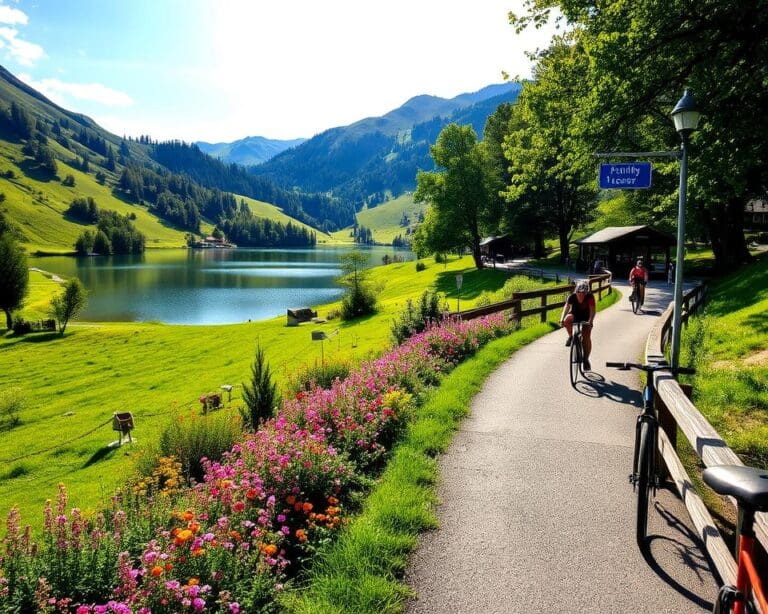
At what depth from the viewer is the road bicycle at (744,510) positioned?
261cm

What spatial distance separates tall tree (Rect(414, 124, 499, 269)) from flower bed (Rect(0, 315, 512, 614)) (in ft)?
166

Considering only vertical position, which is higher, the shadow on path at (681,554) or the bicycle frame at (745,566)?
the bicycle frame at (745,566)

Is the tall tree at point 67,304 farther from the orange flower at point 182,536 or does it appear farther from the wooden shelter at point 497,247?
the orange flower at point 182,536

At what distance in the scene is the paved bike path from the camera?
14.4 ft

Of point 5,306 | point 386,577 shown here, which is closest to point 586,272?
point 386,577

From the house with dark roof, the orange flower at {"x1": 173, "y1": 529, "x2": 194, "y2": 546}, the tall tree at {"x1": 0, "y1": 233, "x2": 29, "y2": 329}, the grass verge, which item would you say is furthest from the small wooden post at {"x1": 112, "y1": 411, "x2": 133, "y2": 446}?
the house with dark roof

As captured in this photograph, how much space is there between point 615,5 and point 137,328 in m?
49.9

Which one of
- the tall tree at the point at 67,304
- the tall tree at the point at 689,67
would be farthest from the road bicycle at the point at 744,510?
the tall tree at the point at 67,304

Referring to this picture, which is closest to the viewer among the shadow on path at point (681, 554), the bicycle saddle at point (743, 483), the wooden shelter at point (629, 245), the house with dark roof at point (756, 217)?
the bicycle saddle at point (743, 483)

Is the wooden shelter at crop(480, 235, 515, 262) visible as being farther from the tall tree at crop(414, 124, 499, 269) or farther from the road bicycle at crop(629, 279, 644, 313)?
the road bicycle at crop(629, 279, 644, 313)

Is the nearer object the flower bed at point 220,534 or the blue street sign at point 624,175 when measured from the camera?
the flower bed at point 220,534

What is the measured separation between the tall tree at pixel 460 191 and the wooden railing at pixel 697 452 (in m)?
51.2

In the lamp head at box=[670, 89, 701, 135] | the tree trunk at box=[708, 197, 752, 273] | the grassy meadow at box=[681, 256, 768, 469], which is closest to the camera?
the grassy meadow at box=[681, 256, 768, 469]

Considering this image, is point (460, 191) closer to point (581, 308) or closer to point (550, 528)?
point (581, 308)
